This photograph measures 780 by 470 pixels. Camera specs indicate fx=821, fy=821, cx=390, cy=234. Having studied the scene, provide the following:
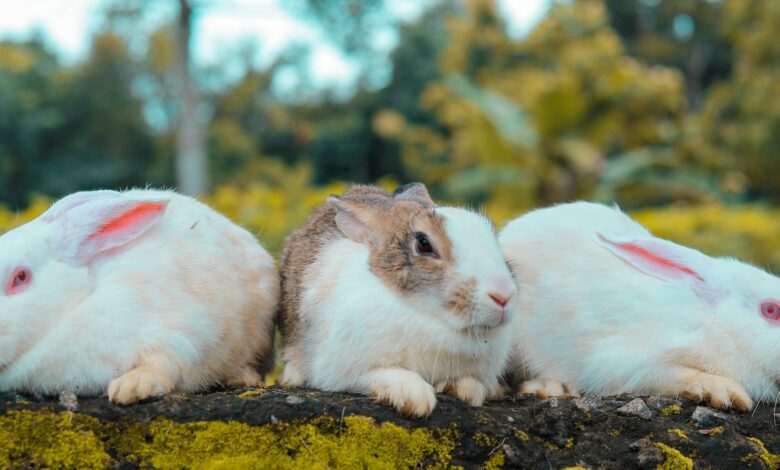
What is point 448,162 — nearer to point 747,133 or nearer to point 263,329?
point 747,133

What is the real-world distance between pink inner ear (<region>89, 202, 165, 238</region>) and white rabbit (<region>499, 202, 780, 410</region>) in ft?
5.77

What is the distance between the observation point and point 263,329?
4.23 m

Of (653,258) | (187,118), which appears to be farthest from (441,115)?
(653,258)

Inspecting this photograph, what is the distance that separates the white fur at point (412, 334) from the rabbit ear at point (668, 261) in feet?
3.04

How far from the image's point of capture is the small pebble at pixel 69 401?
3229 millimetres

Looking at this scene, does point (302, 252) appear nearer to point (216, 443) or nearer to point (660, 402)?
point (216, 443)

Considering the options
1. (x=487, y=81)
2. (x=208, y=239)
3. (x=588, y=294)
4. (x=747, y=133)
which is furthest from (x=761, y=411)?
(x=487, y=81)

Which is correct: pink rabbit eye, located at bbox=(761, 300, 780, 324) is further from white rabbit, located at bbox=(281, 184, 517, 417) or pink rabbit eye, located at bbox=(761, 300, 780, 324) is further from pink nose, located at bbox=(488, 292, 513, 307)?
pink nose, located at bbox=(488, 292, 513, 307)

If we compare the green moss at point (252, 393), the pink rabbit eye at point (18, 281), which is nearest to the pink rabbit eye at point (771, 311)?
the green moss at point (252, 393)

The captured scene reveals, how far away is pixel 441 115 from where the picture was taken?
114ft

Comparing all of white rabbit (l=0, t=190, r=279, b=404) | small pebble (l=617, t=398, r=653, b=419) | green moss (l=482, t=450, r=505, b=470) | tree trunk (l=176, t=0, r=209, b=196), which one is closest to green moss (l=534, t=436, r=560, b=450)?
green moss (l=482, t=450, r=505, b=470)

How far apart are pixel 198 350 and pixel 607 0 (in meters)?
44.8

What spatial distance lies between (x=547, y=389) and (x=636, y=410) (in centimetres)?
53

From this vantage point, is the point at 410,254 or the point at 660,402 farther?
the point at 660,402
